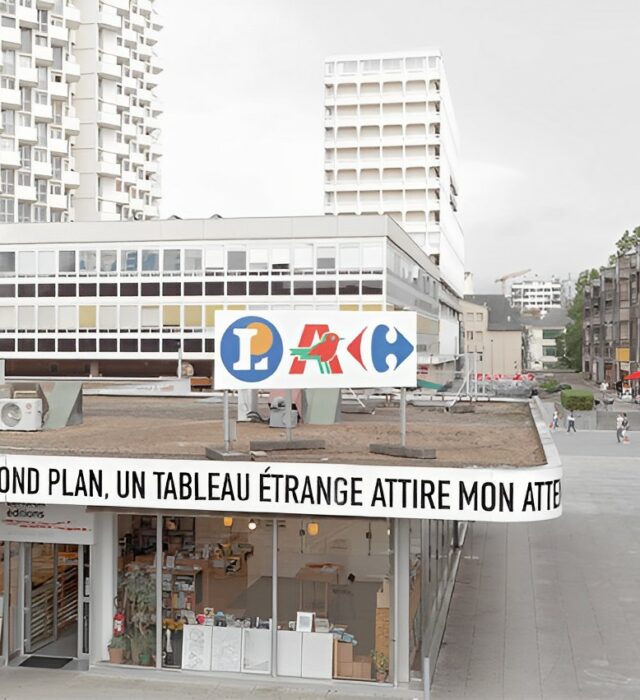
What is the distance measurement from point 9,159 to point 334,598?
233 ft

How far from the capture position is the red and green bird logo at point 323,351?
1312cm

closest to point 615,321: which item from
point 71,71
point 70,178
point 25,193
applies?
point 70,178

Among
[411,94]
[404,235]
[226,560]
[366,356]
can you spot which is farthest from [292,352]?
[411,94]

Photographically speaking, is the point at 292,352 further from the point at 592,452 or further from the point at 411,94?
the point at 411,94

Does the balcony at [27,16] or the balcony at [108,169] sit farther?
the balcony at [108,169]

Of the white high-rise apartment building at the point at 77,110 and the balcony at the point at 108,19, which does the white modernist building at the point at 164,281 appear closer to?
the white high-rise apartment building at the point at 77,110

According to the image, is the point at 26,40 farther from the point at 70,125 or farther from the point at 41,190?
the point at 41,190

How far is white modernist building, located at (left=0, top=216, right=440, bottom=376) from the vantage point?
63000 millimetres

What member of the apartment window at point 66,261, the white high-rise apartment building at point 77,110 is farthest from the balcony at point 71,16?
the apartment window at point 66,261

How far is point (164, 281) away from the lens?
2586 inches

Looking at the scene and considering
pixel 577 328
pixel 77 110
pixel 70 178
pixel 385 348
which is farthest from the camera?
pixel 577 328

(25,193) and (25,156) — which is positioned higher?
(25,156)

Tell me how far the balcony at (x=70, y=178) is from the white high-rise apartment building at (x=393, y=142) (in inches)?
1294

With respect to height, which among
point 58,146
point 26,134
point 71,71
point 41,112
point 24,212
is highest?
point 71,71
